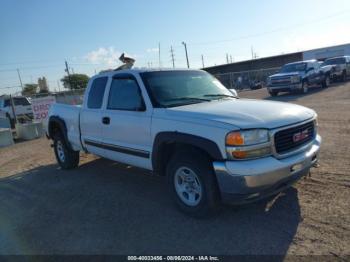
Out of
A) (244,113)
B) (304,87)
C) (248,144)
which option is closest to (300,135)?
(244,113)

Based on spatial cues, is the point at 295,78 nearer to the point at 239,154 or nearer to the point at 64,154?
the point at 64,154

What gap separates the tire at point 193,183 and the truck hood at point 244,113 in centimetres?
47

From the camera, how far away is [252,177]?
351cm

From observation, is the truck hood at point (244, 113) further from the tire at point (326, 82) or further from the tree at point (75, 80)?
the tree at point (75, 80)

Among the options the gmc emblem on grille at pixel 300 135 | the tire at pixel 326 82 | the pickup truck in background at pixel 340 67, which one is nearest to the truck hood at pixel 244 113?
the gmc emblem on grille at pixel 300 135

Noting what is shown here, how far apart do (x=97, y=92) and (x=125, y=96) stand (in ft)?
3.13

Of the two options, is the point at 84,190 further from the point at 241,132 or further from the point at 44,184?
the point at 241,132

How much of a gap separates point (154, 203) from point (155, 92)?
5.29 feet

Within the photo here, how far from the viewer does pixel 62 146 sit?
7223mm

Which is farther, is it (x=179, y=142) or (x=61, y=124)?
(x=61, y=124)

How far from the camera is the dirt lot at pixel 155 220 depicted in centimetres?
352

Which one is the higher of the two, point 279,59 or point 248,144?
point 248,144

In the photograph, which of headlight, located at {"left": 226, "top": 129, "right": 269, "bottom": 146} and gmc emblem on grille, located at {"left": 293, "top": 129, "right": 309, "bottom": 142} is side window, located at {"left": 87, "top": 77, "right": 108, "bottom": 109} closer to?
headlight, located at {"left": 226, "top": 129, "right": 269, "bottom": 146}

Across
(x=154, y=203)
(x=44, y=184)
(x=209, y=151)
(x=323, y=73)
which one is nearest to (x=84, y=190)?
(x=44, y=184)
